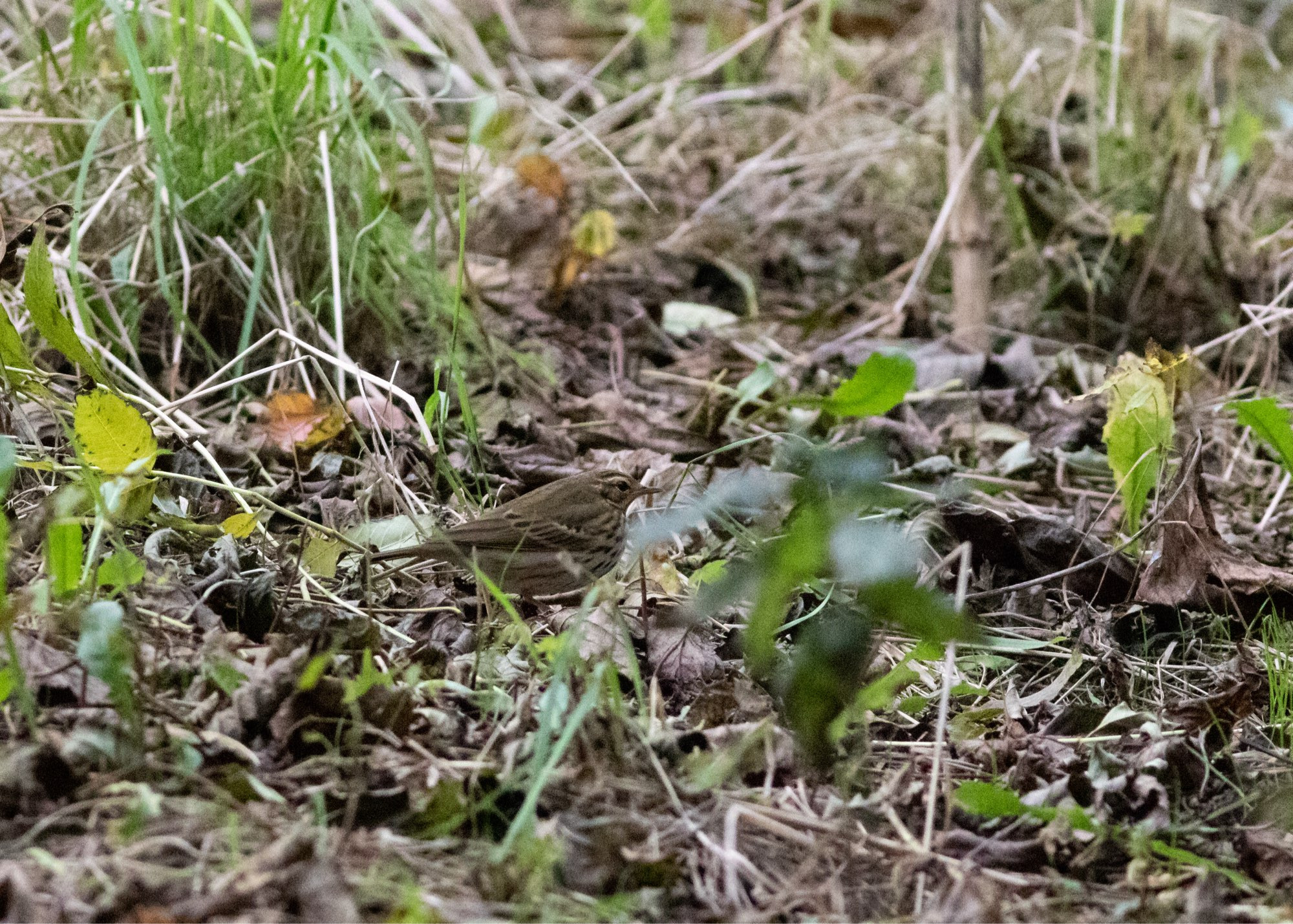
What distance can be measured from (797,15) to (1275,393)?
332 centimetres

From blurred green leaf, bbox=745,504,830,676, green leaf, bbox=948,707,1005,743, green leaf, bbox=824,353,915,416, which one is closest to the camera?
blurred green leaf, bbox=745,504,830,676

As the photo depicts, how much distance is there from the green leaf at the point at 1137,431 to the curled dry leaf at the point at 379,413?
1.77 m

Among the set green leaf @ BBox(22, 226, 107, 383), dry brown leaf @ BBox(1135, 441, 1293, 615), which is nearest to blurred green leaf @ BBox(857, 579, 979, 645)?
dry brown leaf @ BBox(1135, 441, 1293, 615)

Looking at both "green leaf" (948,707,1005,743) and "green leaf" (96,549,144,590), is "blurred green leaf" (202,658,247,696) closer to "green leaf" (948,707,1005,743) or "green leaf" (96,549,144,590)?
"green leaf" (96,549,144,590)

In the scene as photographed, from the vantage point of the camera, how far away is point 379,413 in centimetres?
359

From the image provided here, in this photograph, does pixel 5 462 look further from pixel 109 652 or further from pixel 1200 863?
pixel 1200 863

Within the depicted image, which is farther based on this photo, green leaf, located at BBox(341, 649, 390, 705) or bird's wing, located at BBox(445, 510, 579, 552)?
bird's wing, located at BBox(445, 510, 579, 552)

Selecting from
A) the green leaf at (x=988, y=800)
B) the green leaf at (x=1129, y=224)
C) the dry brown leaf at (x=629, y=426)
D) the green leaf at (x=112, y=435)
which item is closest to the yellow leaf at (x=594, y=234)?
the dry brown leaf at (x=629, y=426)

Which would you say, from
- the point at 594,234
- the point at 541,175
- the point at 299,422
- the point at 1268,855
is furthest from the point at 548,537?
the point at 541,175

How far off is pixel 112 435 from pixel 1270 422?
2.54m

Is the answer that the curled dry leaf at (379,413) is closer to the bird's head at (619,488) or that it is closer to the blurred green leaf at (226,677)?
the bird's head at (619,488)

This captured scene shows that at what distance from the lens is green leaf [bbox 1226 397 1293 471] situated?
3.12 m

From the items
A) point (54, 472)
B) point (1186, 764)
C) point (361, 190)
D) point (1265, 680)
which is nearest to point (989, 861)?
point (1186, 764)

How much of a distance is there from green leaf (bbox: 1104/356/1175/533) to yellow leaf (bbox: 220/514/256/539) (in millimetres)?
2001
